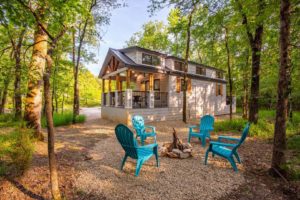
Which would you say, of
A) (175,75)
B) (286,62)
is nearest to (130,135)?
(286,62)

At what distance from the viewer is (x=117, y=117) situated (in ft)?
34.9

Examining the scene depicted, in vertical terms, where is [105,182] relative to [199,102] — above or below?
below

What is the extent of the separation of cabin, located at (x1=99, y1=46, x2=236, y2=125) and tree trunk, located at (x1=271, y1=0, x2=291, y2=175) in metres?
7.56

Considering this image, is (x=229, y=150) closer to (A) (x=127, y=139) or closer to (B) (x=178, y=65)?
(A) (x=127, y=139)

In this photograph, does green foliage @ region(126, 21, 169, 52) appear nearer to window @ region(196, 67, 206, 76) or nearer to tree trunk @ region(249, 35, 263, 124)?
window @ region(196, 67, 206, 76)

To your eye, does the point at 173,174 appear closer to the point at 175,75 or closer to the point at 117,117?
the point at 117,117

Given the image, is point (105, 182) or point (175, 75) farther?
point (175, 75)

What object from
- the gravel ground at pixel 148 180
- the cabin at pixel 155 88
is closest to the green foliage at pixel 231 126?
the gravel ground at pixel 148 180

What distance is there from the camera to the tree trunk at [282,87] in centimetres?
286

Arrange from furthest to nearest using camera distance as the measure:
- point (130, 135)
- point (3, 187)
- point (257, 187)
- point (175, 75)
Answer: point (175, 75) < point (130, 135) < point (257, 187) < point (3, 187)

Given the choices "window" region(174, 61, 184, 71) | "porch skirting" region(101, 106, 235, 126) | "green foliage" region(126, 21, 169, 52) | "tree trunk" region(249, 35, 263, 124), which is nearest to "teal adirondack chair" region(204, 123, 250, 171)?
"tree trunk" region(249, 35, 263, 124)

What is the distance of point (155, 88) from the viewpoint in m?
13.6

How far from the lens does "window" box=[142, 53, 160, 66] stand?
11.4 meters

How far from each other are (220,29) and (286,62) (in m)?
7.34
